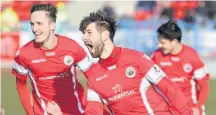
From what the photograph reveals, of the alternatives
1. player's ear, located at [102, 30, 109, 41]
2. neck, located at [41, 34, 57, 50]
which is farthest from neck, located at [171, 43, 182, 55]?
player's ear, located at [102, 30, 109, 41]

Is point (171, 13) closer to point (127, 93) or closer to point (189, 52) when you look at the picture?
point (189, 52)

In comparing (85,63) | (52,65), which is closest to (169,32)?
(85,63)

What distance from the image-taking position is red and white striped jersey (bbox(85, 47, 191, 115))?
19.6ft

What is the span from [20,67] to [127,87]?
1.96 metres

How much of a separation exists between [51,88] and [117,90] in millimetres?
1713

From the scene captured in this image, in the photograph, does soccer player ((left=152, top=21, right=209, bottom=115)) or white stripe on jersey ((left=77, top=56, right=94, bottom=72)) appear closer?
white stripe on jersey ((left=77, top=56, right=94, bottom=72))

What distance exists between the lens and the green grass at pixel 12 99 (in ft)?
45.6

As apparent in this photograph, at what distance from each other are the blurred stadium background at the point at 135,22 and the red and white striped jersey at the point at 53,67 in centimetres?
1282

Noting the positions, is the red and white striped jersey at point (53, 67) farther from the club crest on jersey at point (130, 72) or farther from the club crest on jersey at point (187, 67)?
the club crest on jersey at point (187, 67)

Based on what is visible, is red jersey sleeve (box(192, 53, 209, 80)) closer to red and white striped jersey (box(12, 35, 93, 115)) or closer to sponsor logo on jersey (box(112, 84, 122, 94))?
red and white striped jersey (box(12, 35, 93, 115))

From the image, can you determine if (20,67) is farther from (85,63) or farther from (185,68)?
(185,68)

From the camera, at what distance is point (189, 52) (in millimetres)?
9383

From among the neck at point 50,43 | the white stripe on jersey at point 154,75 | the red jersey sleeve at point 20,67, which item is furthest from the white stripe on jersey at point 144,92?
the red jersey sleeve at point 20,67

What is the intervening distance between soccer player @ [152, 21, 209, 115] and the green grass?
4.29 metres
